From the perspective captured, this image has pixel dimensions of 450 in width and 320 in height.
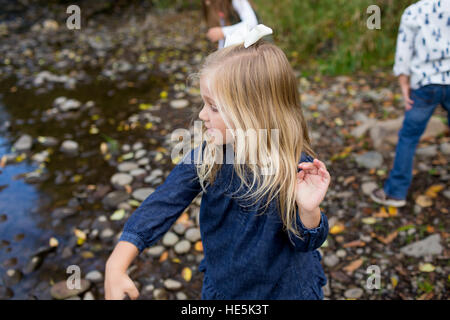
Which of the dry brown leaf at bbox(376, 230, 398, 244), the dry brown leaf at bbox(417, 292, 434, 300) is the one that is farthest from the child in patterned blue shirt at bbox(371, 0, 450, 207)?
the dry brown leaf at bbox(417, 292, 434, 300)

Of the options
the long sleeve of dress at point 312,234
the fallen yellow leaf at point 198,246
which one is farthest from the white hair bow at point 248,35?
the fallen yellow leaf at point 198,246

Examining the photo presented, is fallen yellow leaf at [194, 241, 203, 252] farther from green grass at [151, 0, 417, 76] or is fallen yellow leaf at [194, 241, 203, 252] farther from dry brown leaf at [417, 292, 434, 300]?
green grass at [151, 0, 417, 76]

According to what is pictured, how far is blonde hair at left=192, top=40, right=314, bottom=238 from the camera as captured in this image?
1528 mm

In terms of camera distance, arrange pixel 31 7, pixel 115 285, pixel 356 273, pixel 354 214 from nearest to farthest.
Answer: pixel 115 285
pixel 356 273
pixel 354 214
pixel 31 7

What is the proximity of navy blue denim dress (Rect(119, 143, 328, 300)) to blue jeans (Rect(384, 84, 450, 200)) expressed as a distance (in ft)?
5.39

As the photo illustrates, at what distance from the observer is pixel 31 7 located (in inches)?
383

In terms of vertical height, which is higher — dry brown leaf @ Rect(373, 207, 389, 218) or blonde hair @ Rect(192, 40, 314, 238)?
blonde hair @ Rect(192, 40, 314, 238)

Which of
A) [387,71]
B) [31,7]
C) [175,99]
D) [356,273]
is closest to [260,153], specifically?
[356,273]

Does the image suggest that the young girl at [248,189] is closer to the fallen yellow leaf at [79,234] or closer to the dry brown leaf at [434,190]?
the fallen yellow leaf at [79,234]

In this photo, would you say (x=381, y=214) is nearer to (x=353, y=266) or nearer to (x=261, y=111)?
(x=353, y=266)

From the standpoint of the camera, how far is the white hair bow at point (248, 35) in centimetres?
153

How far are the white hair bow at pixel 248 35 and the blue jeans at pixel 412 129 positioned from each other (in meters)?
1.82
